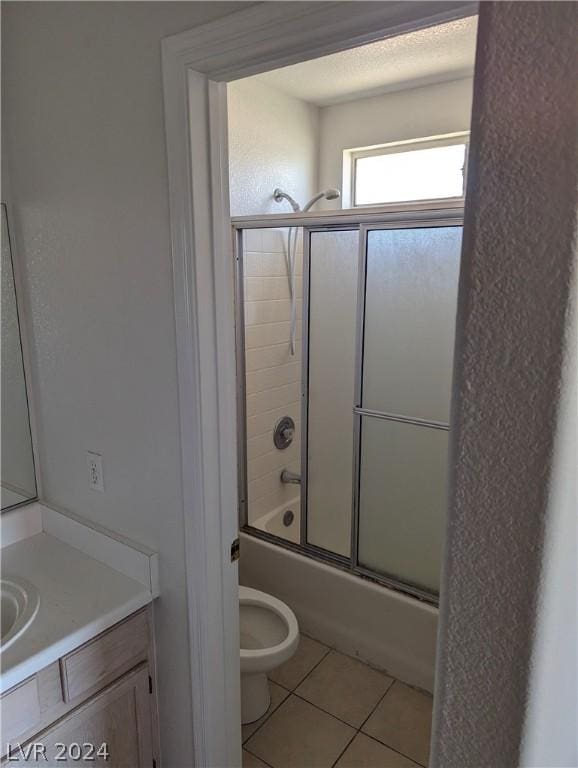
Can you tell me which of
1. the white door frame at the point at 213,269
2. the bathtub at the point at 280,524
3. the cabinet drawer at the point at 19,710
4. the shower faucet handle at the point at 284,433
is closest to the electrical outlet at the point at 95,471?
the white door frame at the point at 213,269

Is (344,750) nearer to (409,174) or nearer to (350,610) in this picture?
(350,610)

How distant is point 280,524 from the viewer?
292cm

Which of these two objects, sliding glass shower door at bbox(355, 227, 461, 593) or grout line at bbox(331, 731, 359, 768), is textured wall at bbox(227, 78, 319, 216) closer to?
sliding glass shower door at bbox(355, 227, 461, 593)

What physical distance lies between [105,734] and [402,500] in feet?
4.47

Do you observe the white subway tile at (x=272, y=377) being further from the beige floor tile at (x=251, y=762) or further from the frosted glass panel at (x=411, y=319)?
the beige floor tile at (x=251, y=762)

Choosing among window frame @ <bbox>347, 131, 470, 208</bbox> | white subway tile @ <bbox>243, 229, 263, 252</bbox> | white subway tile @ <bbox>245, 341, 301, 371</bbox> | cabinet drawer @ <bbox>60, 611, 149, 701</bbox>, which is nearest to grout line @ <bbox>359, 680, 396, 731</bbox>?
cabinet drawer @ <bbox>60, 611, 149, 701</bbox>

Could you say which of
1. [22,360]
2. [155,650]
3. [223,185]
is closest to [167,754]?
[155,650]

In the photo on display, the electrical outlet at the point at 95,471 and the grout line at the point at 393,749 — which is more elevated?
the electrical outlet at the point at 95,471

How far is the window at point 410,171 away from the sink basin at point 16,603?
8.33 ft

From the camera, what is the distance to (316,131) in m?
3.01

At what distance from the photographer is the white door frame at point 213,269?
95 cm

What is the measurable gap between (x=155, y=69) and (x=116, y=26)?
0.16 metres

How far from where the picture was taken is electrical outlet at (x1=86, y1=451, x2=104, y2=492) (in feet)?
5.11

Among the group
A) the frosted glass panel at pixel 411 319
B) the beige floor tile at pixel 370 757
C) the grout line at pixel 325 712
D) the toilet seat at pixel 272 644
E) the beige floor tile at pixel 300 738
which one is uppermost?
the frosted glass panel at pixel 411 319
